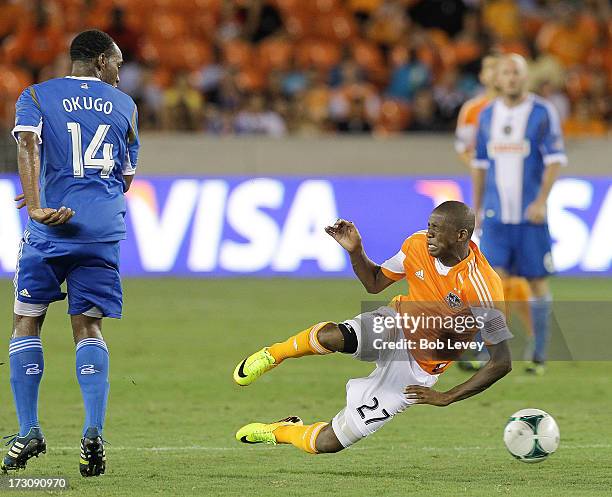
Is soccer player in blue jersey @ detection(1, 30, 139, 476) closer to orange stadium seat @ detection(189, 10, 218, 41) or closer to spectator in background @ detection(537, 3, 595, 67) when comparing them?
orange stadium seat @ detection(189, 10, 218, 41)

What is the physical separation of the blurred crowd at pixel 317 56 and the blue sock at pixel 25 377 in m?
10.7

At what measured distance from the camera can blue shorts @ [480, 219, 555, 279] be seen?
10.0 meters

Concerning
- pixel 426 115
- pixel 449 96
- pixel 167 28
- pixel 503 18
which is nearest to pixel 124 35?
pixel 167 28

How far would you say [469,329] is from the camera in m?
6.41

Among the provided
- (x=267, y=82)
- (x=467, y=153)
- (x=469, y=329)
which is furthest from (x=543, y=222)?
(x=267, y=82)

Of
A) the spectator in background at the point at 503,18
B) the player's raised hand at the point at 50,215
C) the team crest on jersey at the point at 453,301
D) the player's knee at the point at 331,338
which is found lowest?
the player's knee at the point at 331,338

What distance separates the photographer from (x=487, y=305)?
617 centimetres

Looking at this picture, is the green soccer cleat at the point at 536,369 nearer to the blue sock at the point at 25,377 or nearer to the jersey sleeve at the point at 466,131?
the jersey sleeve at the point at 466,131

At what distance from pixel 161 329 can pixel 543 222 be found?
377cm

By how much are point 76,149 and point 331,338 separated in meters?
1.49

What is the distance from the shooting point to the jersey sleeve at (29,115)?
606 centimetres

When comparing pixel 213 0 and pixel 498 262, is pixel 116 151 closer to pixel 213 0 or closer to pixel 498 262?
pixel 498 262

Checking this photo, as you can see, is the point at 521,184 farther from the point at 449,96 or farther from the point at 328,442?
the point at 449,96

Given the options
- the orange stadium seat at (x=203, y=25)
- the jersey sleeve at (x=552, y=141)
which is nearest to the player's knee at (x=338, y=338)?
the jersey sleeve at (x=552, y=141)
